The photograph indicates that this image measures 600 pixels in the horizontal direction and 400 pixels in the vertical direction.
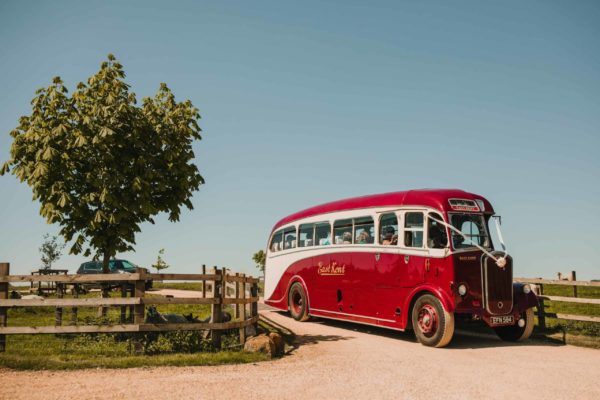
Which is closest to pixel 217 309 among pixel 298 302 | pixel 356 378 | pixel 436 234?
pixel 356 378

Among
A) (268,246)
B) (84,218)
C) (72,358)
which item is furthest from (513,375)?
(268,246)

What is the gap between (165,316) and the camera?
1236cm

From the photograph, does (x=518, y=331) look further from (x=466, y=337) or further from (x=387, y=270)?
(x=387, y=270)

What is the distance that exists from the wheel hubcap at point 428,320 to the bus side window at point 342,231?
3.52 meters

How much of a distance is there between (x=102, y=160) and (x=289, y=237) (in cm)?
816

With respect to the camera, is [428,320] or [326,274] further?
[326,274]

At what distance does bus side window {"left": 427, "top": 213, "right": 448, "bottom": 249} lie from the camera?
1168 cm

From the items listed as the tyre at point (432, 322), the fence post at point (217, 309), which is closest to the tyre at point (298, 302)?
Answer: the tyre at point (432, 322)

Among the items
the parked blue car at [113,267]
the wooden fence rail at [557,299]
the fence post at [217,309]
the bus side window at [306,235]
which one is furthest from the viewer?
the parked blue car at [113,267]

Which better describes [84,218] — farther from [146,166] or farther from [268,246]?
[268,246]

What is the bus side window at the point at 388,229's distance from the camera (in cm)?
1287

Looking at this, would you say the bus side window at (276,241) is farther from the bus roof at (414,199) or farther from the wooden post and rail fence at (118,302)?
the wooden post and rail fence at (118,302)

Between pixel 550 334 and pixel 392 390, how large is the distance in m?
7.34

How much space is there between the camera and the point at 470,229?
39.6 feet
